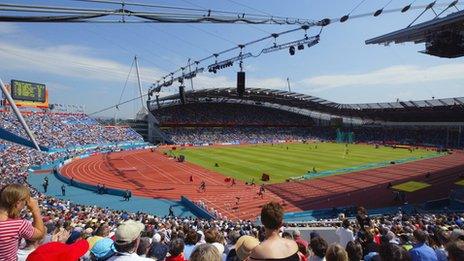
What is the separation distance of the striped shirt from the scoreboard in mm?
71291

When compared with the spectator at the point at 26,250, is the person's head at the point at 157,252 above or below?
below

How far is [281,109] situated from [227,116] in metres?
19.6

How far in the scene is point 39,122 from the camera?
6488 centimetres

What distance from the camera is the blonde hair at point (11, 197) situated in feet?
13.1

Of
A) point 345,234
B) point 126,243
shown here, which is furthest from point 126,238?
point 345,234

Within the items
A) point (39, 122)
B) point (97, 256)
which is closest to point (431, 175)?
point (97, 256)

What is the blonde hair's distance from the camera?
157 inches

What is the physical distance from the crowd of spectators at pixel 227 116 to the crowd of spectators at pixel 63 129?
1635 cm

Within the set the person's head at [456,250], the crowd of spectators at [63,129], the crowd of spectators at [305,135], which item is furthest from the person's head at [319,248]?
the crowd of spectators at [305,135]

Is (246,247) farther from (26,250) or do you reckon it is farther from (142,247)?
(26,250)

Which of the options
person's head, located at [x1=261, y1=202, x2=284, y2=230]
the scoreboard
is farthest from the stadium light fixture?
the scoreboard

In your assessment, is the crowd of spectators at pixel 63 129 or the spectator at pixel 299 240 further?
the crowd of spectators at pixel 63 129

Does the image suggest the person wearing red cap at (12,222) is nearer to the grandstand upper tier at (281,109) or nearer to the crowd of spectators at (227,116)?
the grandstand upper tier at (281,109)

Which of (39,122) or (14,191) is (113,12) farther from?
(39,122)
